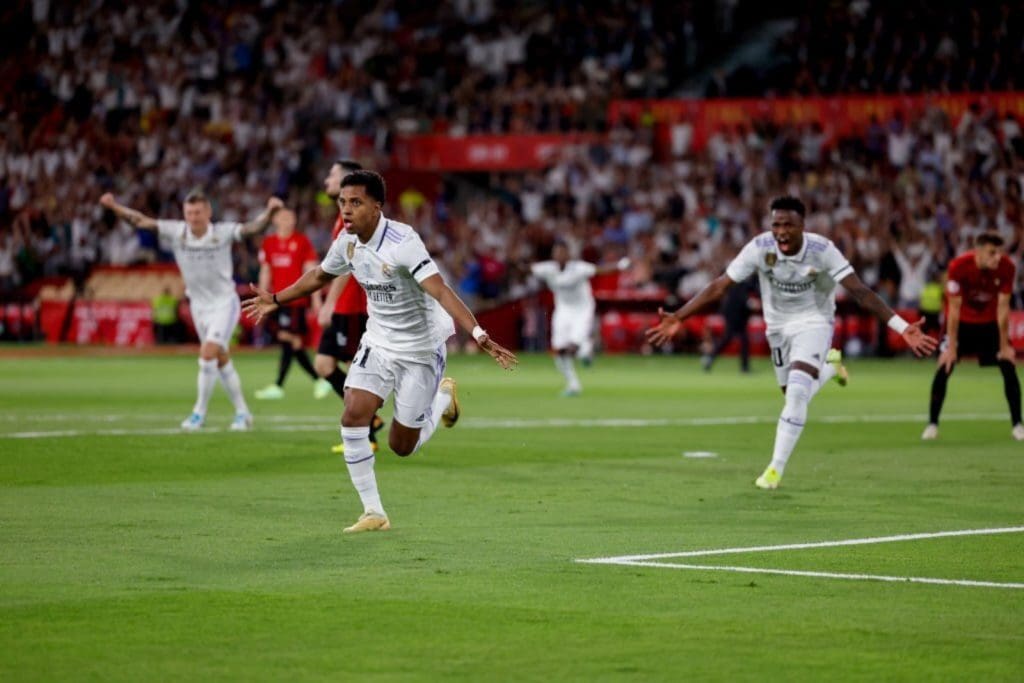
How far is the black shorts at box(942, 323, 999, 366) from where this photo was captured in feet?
67.5

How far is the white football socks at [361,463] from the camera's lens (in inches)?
497

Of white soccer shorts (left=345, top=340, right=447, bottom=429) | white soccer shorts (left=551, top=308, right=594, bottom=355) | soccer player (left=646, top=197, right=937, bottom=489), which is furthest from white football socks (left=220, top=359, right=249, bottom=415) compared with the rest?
white soccer shorts (left=551, top=308, right=594, bottom=355)

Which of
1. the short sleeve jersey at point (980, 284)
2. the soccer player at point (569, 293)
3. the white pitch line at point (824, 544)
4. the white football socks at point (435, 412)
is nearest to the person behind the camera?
the white pitch line at point (824, 544)

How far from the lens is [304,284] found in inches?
512

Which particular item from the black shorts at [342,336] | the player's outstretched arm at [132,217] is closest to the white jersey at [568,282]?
→ the player's outstretched arm at [132,217]

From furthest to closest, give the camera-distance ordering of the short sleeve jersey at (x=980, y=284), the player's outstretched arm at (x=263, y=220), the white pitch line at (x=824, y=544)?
the short sleeve jersey at (x=980, y=284)
the player's outstretched arm at (x=263, y=220)
the white pitch line at (x=824, y=544)

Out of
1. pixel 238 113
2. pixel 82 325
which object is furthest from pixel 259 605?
pixel 238 113

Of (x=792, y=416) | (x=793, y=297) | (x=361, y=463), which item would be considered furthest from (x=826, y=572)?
(x=793, y=297)

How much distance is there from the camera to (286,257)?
1011 inches

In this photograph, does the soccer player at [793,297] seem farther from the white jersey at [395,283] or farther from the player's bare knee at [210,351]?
the player's bare knee at [210,351]

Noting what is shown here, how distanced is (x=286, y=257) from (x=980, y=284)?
9658 millimetres

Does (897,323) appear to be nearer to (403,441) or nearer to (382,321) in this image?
(403,441)

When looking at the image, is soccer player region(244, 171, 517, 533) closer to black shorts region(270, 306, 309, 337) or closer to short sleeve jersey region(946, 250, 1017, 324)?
short sleeve jersey region(946, 250, 1017, 324)

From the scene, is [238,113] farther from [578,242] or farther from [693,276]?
[693,276]
